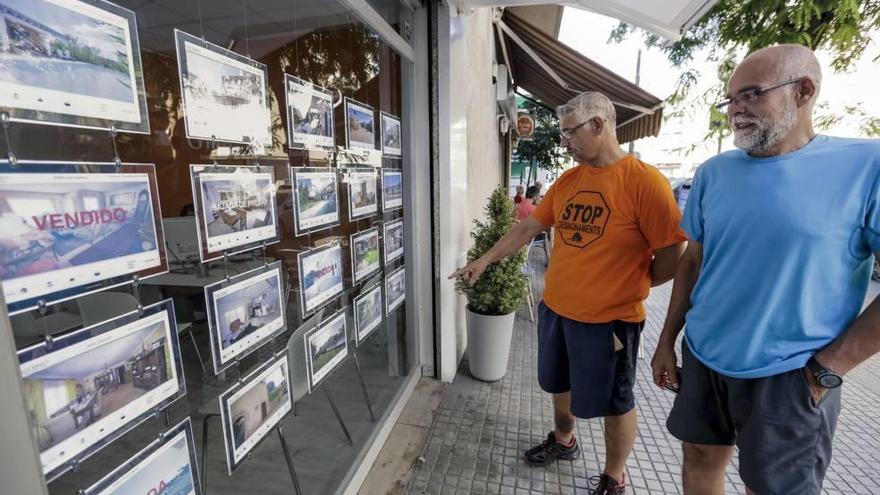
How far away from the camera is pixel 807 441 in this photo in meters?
1.36

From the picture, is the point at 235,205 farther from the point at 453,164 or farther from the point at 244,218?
the point at 453,164

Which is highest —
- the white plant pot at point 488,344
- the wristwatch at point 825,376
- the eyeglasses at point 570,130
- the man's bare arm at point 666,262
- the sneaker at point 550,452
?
the eyeglasses at point 570,130

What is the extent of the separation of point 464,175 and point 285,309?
2.26 meters

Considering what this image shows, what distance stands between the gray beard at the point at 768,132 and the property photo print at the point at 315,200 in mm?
1620

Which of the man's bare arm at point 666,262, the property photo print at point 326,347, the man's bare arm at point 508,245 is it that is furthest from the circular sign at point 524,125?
the property photo print at point 326,347

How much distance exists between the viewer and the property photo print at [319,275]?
1765 millimetres

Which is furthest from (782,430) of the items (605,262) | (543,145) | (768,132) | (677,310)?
(543,145)

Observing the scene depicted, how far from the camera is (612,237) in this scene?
1952 mm

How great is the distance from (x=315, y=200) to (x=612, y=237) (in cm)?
137

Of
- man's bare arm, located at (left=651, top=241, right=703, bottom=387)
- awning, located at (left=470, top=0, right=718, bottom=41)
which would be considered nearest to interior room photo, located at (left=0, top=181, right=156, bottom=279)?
man's bare arm, located at (left=651, top=241, right=703, bottom=387)

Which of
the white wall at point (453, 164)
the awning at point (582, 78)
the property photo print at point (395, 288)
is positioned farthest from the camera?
the awning at point (582, 78)

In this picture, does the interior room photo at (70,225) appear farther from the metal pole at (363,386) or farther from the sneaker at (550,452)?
the sneaker at (550,452)

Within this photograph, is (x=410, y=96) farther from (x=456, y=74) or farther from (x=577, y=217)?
(x=577, y=217)

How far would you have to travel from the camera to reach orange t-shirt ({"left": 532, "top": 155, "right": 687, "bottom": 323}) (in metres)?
1.87
